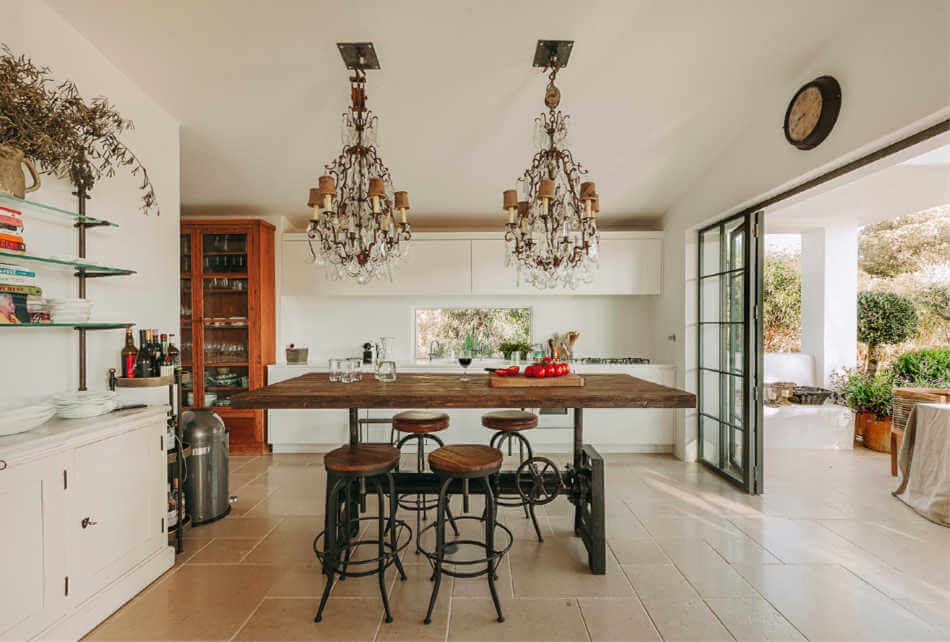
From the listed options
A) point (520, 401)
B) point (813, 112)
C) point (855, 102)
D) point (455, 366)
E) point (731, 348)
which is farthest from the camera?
point (455, 366)

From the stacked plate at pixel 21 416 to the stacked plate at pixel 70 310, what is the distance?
404 mm

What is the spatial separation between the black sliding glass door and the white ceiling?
763mm

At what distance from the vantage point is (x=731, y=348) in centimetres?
397

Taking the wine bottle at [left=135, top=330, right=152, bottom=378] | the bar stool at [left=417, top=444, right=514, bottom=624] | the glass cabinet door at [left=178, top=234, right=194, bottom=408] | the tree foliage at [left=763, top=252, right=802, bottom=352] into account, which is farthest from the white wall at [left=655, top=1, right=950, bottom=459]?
the glass cabinet door at [left=178, top=234, right=194, bottom=408]

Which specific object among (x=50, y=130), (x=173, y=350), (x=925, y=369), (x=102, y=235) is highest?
(x=50, y=130)

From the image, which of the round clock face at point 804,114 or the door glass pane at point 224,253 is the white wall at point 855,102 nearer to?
the round clock face at point 804,114

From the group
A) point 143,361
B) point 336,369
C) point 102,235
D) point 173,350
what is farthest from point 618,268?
point 102,235

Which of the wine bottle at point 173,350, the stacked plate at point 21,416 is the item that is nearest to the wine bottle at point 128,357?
the wine bottle at point 173,350

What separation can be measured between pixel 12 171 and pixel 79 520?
1.51 metres

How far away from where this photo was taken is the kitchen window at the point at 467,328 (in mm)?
5551

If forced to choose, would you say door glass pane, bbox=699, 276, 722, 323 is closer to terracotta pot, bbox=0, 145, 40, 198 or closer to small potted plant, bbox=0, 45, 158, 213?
small potted plant, bbox=0, 45, 158, 213

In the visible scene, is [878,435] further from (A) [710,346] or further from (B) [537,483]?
(B) [537,483]

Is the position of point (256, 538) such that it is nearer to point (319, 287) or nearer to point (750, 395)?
point (319, 287)

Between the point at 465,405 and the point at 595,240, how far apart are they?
114 cm
